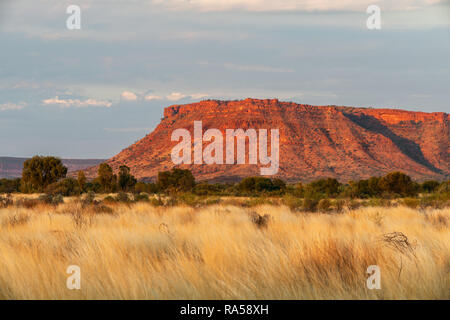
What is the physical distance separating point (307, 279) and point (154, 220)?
7706mm

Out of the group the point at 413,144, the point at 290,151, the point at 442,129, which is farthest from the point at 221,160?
the point at 442,129

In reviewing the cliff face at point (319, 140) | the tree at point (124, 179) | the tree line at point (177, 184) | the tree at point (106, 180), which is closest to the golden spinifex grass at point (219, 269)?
the tree line at point (177, 184)

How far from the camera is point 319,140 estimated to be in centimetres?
12369

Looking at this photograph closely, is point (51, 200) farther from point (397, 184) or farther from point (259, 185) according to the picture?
point (397, 184)

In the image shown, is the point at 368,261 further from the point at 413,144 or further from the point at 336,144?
the point at 413,144

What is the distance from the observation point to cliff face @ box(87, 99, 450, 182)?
11088 cm

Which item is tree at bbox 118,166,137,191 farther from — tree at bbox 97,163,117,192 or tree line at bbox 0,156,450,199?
tree at bbox 97,163,117,192

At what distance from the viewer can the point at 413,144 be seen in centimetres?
13612

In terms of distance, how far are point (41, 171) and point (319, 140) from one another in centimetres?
8057

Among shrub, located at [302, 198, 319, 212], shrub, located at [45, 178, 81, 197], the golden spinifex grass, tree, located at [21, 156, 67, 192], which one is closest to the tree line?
tree, located at [21, 156, 67, 192]

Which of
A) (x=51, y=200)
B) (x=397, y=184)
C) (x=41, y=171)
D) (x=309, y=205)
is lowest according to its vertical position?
(x=397, y=184)

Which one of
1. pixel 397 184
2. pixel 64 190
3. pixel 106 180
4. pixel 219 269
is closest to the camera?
pixel 219 269

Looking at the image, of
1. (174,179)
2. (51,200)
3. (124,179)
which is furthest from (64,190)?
(174,179)

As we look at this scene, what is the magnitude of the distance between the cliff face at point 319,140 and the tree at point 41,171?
50.4 m
